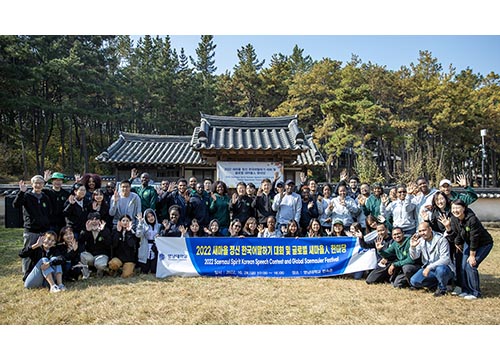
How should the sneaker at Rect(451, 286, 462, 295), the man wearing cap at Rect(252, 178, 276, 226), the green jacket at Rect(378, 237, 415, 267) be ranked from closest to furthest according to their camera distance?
the sneaker at Rect(451, 286, 462, 295) → the green jacket at Rect(378, 237, 415, 267) → the man wearing cap at Rect(252, 178, 276, 226)

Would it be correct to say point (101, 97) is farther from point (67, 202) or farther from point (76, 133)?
point (67, 202)

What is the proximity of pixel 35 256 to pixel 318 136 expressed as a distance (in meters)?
20.6

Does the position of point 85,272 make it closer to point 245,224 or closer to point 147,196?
point 147,196

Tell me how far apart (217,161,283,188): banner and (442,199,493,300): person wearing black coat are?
4.30m

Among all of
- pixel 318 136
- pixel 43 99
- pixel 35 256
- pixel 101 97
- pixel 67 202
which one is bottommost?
pixel 35 256

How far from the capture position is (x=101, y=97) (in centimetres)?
2994

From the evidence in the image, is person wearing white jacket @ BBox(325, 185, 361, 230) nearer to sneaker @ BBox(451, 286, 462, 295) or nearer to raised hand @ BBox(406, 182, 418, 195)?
raised hand @ BBox(406, 182, 418, 195)

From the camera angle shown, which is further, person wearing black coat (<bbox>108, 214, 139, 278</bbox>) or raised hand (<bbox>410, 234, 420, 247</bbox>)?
person wearing black coat (<bbox>108, 214, 139, 278</bbox>)

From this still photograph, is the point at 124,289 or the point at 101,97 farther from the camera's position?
the point at 101,97

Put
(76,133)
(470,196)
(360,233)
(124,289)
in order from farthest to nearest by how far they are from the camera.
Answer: (76,133) → (360,233) → (470,196) → (124,289)

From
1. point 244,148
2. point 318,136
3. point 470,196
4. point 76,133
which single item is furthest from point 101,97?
point 470,196

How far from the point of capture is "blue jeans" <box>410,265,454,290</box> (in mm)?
4680

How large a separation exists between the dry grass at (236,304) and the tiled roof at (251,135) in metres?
3.61

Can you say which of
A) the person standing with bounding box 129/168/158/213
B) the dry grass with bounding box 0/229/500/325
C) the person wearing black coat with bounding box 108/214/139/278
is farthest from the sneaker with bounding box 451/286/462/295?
the person standing with bounding box 129/168/158/213
